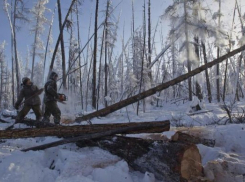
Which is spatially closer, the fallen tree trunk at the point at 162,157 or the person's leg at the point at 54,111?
the fallen tree trunk at the point at 162,157

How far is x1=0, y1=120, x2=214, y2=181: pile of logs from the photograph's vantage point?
2234 millimetres

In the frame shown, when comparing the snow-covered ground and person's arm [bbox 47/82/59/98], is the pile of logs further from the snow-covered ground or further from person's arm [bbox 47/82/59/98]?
person's arm [bbox 47/82/59/98]

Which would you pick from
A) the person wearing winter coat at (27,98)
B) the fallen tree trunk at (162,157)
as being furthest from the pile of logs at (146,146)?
the person wearing winter coat at (27,98)

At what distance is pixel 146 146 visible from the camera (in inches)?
103

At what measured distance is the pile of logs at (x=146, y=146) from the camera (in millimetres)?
2234

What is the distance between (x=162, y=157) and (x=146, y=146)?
314 mm

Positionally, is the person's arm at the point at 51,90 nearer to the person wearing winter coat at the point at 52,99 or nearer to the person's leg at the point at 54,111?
the person wearing winter coat at the point at 52,99

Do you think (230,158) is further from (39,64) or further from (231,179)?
(39,64)

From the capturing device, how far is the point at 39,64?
48000mm

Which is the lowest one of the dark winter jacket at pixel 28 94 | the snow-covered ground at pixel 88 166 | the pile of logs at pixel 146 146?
the snow-covered ground at pixel 88 166

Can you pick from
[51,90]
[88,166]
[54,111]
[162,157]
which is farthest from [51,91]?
[162,157]

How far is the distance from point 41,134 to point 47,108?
359 centimetres

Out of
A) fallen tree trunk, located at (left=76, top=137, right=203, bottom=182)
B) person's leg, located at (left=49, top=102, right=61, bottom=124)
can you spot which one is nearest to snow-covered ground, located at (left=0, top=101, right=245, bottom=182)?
fallen tree trunk, located at (left=76, top=137, right=203, bottom=182)

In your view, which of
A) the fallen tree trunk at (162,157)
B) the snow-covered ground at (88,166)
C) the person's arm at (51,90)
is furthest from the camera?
the person's arm at (51,90)
